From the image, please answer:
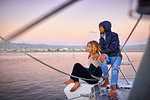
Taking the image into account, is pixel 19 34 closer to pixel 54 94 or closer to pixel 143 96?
pixel 143 96

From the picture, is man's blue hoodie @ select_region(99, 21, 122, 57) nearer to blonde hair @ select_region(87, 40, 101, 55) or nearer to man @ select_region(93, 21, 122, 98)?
man @ select_region(93, 21, 122, 98)

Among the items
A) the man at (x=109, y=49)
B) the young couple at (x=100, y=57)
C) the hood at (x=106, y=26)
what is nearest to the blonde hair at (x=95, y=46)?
the young couple at (x=100, y=57)

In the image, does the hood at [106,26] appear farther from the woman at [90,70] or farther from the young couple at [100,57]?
the woman at [90,70]

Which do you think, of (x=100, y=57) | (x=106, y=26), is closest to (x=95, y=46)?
(x=100, y=57)

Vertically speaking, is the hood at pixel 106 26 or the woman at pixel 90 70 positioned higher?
the hood at pixel 106 26

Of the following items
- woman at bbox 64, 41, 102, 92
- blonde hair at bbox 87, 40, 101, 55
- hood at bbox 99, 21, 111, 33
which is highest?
hood at bbox 99, 21, 111, 33

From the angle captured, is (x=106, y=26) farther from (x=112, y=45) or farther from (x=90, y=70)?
(x=90, y=70)

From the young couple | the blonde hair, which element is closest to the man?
Answer: the young couple

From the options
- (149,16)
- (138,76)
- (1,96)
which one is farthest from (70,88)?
(1,96)

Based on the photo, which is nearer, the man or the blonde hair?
the man

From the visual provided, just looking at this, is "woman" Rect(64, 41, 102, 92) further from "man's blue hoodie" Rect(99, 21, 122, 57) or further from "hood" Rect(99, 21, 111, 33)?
"hood" Rect(99, 21, 111, 33)

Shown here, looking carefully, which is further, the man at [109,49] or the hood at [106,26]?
the hood at [106,26]

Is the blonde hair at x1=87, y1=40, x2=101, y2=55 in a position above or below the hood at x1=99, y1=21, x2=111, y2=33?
below

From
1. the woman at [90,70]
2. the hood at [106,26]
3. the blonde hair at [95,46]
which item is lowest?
the woman at [90,70]
